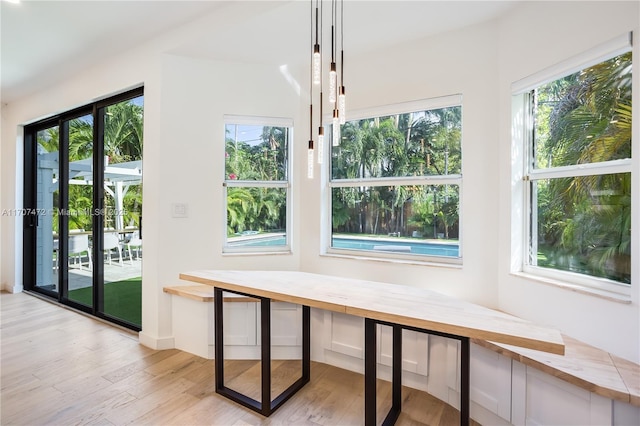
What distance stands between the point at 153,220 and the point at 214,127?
1027mm

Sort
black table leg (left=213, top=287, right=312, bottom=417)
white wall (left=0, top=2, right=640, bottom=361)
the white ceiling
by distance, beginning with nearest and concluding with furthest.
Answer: white wall (left=0, top=2, right=640, bottom=361), black table leg (left=213, top=287, right=312, bottom=417), the white ceiling

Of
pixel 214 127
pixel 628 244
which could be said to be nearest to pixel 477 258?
pixel 628 244

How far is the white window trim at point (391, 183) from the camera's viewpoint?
8.30 feet

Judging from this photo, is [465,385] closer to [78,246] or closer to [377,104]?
[377,104]

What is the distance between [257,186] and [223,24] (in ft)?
4.59

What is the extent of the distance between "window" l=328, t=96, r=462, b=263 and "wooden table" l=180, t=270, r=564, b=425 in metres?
0.85

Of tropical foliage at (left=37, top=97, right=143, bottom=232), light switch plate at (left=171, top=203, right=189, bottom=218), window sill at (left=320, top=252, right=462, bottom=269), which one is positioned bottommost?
window sill at (left=320, top=252, right=462, bottom=269)

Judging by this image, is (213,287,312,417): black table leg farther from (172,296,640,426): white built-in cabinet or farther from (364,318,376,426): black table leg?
(364,318,376,426): black table leg

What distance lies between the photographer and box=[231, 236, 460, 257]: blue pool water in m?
2.63

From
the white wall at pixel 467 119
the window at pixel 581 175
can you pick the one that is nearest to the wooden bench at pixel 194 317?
the white wall at pixel 467 119

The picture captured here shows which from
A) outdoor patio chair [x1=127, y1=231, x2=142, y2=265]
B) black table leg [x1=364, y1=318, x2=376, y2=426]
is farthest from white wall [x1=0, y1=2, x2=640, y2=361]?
black table leg [x1=364, y1=318, x2=376, y2=426]

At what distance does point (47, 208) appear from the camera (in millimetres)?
4441

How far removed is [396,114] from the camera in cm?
274

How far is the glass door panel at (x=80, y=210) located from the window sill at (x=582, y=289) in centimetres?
425
